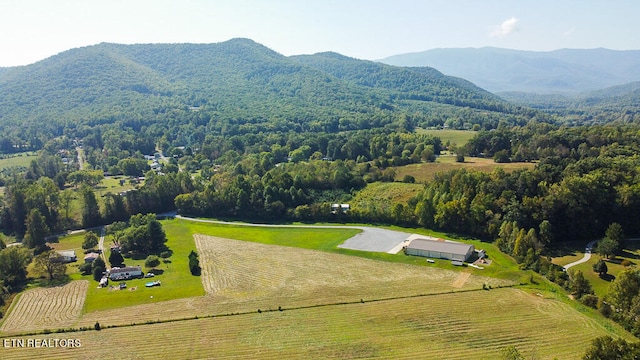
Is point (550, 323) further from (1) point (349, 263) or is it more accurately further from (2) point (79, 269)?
(2) point (79, 269)

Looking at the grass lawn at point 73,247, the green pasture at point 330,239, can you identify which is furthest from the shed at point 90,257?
the green pasture at point 330,239

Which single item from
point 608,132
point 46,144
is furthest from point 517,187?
point 46,144

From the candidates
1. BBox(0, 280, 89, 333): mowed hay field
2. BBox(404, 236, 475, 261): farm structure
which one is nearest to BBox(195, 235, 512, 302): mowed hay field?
BBox(404, 236, 475, 261): farm structure

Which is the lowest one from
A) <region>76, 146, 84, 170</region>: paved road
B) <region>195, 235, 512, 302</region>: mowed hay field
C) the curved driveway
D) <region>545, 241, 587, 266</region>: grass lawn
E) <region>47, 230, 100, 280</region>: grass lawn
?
<region>545, 241, 587, 266</region>: grass lawn

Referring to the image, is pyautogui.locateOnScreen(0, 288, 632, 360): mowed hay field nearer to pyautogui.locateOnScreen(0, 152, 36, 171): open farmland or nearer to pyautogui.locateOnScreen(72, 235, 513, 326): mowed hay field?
pyautogui.locateOnScreen(72, 235, 513, 326): mowed hay field

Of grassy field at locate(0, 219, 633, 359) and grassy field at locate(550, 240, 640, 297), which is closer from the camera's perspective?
grassy field at locate(0, 219, 633, 359)

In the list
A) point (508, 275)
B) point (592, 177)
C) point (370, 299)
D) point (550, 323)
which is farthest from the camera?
point (592, 177)
